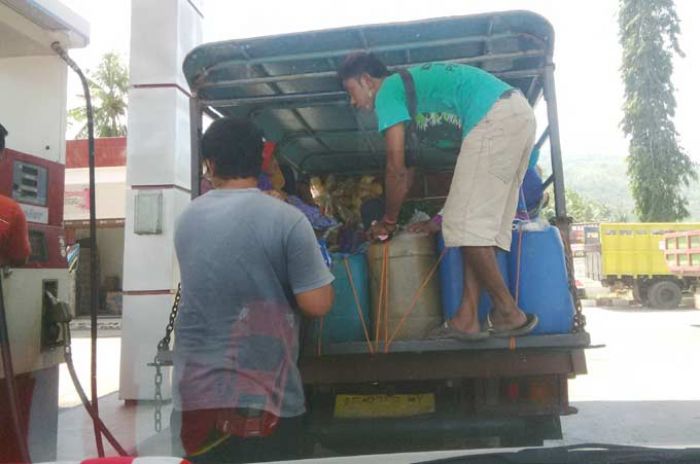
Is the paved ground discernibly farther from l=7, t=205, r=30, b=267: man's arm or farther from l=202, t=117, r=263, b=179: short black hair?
l=202, t=117, r=263, b=179: short black hair

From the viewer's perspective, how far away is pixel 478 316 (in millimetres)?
3180

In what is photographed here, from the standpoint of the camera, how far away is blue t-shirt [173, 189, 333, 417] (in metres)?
2.11

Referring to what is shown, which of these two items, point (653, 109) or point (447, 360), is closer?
point (447, 360)

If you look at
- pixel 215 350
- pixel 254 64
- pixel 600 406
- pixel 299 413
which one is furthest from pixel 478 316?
pixel 600 406

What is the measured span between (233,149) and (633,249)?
1832cm

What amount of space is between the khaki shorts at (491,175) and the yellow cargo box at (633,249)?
16837mm

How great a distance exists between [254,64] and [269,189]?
29.1 inches

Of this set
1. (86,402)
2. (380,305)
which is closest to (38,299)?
(86,402)

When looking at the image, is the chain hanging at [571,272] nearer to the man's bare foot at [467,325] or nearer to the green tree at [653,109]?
the man's bare foot at [467,325]

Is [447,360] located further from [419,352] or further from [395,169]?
[395,169]

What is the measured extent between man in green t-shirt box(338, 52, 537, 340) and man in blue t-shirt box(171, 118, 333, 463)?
1084 mm

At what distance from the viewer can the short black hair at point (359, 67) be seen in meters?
3.27

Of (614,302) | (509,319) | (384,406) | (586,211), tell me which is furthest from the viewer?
(586,211)

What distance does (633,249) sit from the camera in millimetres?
18531
